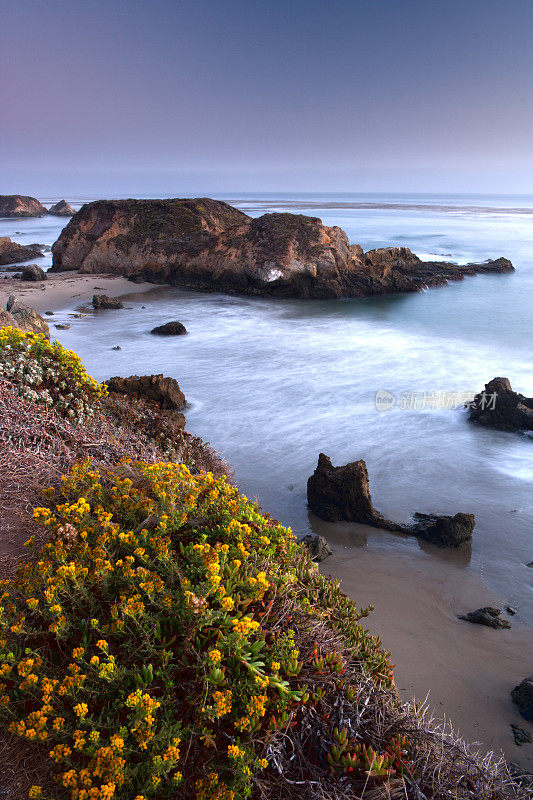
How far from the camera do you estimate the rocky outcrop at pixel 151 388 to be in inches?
359

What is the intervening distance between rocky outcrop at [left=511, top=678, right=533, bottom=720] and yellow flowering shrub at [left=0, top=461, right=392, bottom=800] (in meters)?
2.06

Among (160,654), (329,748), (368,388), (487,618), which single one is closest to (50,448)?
(160,654)

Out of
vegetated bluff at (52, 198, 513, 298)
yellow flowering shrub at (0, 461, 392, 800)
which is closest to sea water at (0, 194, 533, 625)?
vegetated bluff at (52, 198, 513, 298)

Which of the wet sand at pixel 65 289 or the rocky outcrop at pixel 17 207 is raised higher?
the rocky outcrop at pixel 17 207

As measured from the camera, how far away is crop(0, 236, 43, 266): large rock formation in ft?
102

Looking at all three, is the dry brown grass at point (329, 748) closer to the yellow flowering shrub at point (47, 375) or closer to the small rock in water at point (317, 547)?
the yellow flowering shrub at point (47, 375)

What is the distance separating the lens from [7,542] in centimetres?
310

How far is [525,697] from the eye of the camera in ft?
13.6

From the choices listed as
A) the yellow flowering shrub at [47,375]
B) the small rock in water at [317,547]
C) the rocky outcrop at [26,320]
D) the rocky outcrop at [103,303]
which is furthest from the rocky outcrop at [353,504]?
the rocky outcrop at [103,303]

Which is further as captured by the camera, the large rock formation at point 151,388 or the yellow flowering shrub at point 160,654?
the large rock formation at point 151,388

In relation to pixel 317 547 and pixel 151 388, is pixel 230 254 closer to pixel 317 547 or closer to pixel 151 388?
pixel 151 388

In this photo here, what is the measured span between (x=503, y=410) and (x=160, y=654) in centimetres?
962

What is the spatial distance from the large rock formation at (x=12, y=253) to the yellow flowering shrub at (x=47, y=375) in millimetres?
29444

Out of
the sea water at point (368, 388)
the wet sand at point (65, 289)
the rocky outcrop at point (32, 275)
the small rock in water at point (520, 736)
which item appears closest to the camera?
the small rock in water at point (520, 736)
